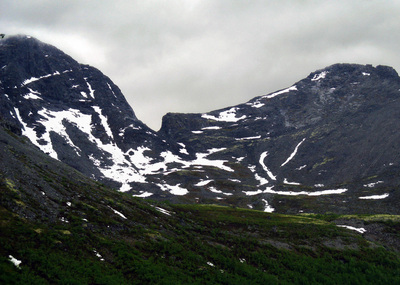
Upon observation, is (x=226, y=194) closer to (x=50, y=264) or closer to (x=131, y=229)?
(x=131, y=229)

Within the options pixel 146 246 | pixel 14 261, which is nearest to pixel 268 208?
pixel 146 246

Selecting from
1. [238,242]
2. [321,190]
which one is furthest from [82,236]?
[321,190]

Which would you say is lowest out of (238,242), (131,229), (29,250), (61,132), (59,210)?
(238,242)

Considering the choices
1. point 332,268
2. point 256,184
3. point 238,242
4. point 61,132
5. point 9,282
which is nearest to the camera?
point 9,282

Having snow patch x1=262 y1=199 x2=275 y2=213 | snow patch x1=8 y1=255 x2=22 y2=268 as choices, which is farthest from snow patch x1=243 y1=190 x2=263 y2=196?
snow patch x1=8 y1=255 x2=22 y2=268

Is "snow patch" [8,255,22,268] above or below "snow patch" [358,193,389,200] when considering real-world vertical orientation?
above

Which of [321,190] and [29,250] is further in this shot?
[321,190]

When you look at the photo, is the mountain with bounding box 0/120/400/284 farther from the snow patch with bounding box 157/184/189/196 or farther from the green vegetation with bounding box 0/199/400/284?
the snow patch with bounding box 157/184/189/196

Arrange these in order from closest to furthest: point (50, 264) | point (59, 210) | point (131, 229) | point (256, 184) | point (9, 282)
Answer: point (9, 282), point (50, 264), point (59, 210), point (131, 229), point (256, 184)

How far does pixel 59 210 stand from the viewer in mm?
29703

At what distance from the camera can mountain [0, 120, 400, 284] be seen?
2078cm

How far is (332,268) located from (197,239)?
18475 millimetres

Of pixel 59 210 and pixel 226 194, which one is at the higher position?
pixel 59 210

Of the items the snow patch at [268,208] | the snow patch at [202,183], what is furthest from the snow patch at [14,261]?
the snow patch at [202,183]
